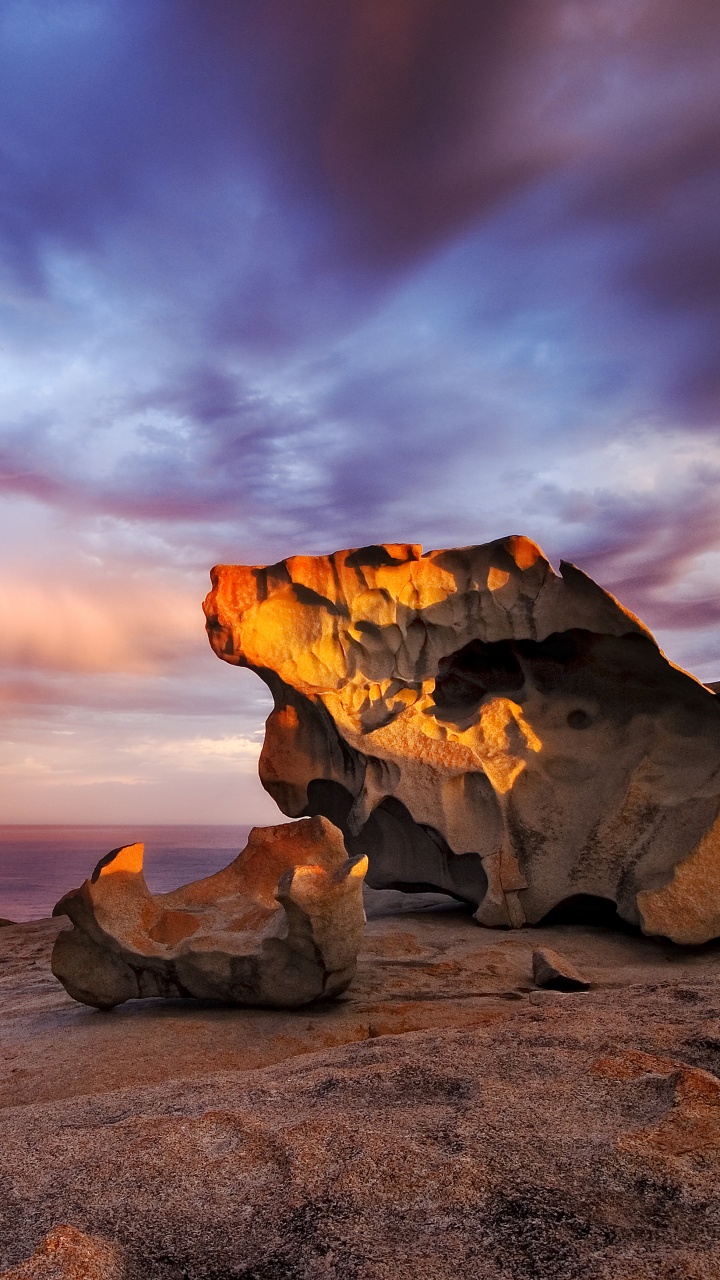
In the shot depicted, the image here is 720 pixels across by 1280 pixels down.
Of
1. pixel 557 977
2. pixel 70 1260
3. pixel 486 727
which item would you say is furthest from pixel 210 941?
pixel 486 727

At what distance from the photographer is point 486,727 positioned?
8.12 m

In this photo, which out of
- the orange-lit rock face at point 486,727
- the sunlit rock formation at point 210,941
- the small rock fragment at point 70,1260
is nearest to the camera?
the small rock fragment at point 70,1260

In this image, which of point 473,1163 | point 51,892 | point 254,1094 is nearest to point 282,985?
point 254,1094

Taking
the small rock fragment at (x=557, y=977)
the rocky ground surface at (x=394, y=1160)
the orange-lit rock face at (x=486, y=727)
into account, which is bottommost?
the small rock fragment at (x=557, y=977)

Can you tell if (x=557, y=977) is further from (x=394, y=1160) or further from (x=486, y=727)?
(x=394, y=1160)

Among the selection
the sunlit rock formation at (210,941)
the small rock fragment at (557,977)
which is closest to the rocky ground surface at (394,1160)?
the sunlit rock formation at (210,941)

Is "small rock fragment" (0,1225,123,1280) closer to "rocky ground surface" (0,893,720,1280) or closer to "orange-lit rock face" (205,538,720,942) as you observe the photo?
"rocky ground surface" (0,893,720,1280)

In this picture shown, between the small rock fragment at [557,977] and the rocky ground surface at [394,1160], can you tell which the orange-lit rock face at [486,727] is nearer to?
the small rock fragment at [557,977]

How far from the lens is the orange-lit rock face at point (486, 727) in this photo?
7430 millimetres

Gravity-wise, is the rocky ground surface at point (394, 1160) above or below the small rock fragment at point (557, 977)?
above

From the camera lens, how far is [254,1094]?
2.79 m

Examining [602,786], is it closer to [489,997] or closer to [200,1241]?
[489,997]

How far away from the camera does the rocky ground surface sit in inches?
66.3

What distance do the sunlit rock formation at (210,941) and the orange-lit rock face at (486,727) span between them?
111 inches
